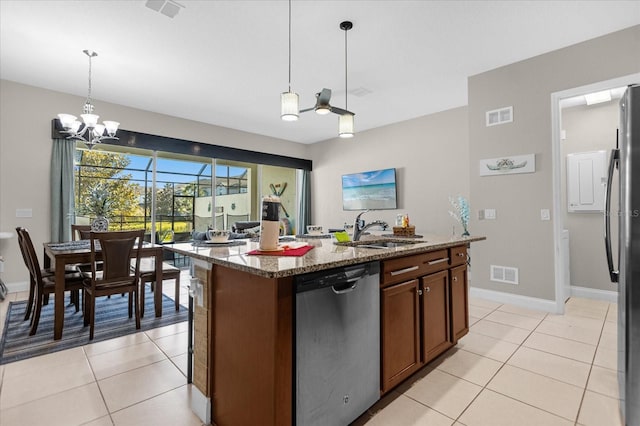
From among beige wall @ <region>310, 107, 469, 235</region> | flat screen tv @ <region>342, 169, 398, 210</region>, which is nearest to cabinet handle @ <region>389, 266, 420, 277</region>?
beige wall @ <region>310, 107, 469, 235</region>

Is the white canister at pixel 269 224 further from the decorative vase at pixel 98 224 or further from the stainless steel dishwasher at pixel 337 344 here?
the decorative vase at pixel 98 224

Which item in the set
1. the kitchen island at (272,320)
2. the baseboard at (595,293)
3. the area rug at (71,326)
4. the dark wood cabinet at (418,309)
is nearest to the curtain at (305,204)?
the area rug at (71,326)

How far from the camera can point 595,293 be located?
12.6ft

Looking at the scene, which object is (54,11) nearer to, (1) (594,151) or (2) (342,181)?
(2) (342,181)

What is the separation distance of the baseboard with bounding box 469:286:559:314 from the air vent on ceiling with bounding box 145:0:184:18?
449cm

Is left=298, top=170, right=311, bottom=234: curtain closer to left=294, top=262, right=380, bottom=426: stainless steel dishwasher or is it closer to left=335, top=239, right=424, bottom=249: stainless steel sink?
left=335, top=239, right=424, bottom=249: stainless steel sink

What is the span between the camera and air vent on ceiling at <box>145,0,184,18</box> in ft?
8.43

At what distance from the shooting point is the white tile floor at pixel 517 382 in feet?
5.44

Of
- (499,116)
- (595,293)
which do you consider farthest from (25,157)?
(595,293)

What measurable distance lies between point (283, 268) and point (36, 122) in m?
5.23

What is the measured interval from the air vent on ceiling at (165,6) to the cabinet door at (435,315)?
119 inches

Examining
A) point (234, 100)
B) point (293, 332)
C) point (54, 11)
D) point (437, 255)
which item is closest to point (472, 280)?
point (437, 255)

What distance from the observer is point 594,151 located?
391cm

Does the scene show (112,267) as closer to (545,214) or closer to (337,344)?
(337,344)
